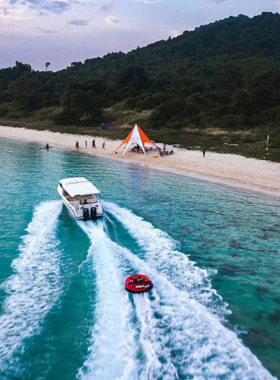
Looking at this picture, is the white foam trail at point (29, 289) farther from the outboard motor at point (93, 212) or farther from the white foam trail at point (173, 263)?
the white foam trail at point (173, 263)

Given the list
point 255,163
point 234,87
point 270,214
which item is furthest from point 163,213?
point 234,87

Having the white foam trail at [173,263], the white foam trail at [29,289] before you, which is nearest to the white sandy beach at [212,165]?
the white foam trail at [173,263]

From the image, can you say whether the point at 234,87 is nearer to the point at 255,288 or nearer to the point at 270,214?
Answer: the point at 270,214

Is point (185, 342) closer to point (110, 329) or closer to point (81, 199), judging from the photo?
point (110, 329)

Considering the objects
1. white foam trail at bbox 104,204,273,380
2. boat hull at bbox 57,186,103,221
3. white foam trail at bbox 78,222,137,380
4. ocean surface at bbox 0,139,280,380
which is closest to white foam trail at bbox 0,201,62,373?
ocean surface at bbox 0,139,280,380

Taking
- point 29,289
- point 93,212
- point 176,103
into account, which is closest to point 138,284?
point 29,289
